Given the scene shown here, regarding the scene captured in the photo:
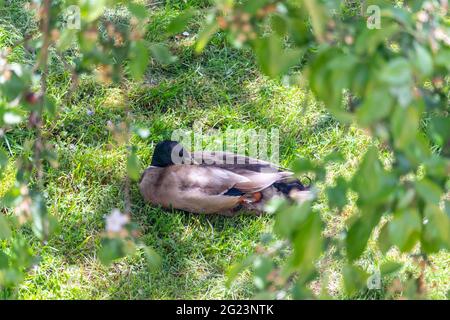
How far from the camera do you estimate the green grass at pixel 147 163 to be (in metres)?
3.40

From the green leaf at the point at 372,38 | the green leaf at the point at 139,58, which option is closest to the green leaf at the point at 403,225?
the green leaf at the point at 372,38

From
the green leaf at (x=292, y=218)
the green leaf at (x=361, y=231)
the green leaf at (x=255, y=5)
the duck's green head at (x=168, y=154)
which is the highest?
the green leaf at (x=255, y=5)

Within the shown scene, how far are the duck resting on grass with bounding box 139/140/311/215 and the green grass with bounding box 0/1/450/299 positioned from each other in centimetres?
7

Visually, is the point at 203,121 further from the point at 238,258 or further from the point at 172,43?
the point at 238,258

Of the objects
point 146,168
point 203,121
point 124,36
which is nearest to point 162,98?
point 203,121

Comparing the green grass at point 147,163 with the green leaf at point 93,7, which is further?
the green grass at point 147,163

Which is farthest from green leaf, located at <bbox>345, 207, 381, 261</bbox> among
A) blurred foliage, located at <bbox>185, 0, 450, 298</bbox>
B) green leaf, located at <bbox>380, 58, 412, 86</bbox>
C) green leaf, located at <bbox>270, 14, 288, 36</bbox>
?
green leaf, located at <bbox>270, 14, 288, 36</bbox>

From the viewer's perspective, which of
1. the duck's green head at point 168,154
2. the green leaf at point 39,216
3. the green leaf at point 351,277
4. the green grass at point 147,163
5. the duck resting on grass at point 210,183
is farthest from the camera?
the duck's green head at point 168,154

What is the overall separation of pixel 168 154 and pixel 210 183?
272mm

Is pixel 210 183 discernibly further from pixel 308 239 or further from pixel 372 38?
pixel 372 38

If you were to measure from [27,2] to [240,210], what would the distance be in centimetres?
202

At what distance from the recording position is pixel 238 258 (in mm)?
3531

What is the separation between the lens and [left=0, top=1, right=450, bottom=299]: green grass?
3398mm

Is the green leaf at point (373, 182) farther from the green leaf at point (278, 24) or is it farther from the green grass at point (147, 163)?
the green grass at point (147, 163)
